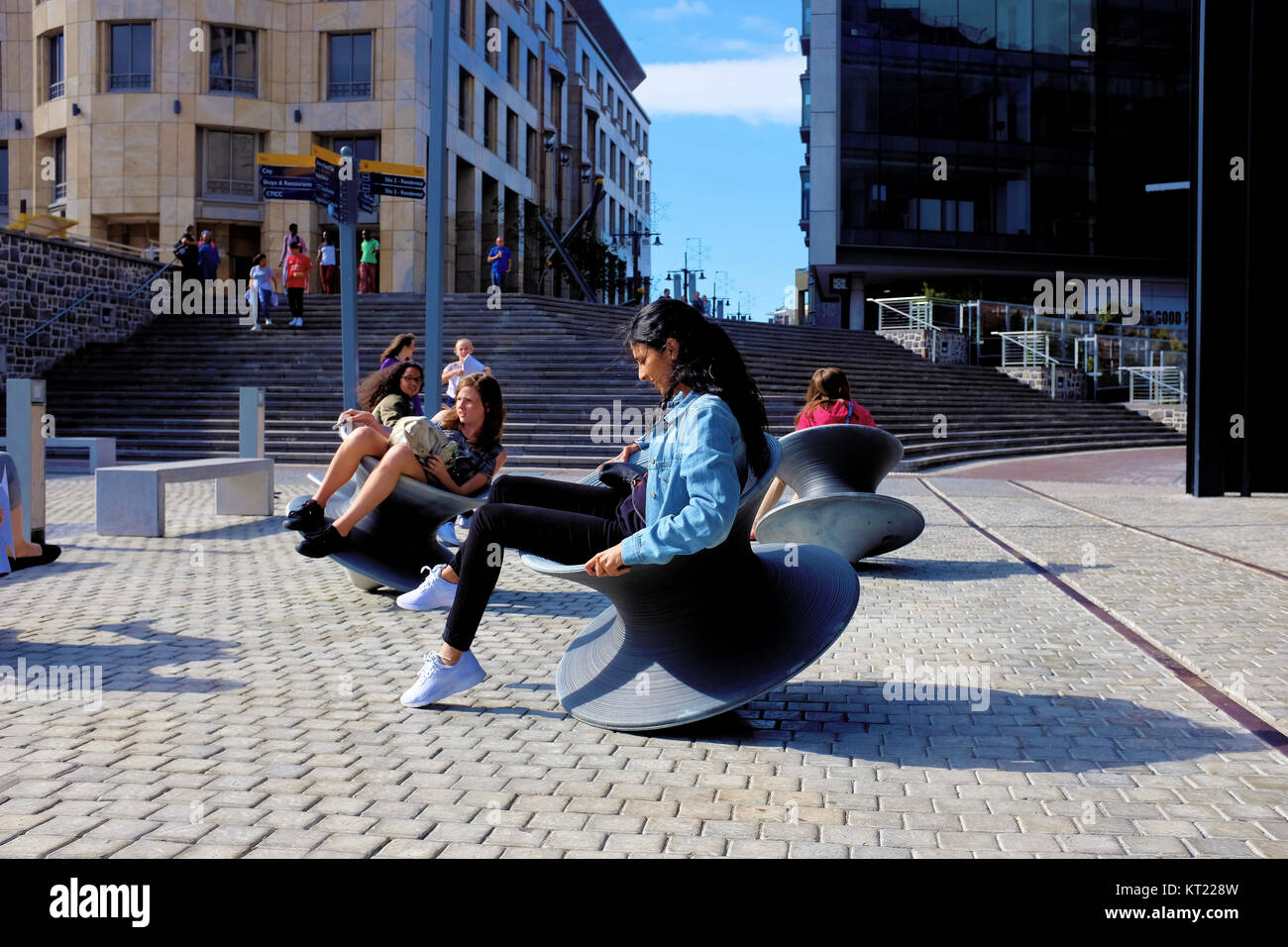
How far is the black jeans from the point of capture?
4.34 metres

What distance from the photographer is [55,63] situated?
129 feet

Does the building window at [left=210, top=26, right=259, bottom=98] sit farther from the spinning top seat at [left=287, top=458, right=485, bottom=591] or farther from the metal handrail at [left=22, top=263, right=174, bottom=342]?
the spinning top seat at [left=287, top=458, right=485, bottom=591]

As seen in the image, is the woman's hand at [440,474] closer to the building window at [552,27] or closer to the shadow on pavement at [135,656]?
the shadow on pavement at [135,656]

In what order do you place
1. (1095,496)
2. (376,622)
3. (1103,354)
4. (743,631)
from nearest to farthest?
(743,631) < (376,622) < (1095,496) < (1103,354)

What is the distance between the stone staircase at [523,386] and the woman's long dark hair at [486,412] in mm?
11263

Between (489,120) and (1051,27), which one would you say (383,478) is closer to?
(489,120)

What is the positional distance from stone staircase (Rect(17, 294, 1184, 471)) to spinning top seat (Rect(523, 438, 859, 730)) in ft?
46.2

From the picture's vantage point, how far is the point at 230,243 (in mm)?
39562

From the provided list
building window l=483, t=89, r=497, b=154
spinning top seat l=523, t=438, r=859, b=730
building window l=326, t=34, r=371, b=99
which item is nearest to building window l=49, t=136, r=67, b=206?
building window l=326, t=34, r=371, b=99

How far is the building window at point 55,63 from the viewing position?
39188 millimetres

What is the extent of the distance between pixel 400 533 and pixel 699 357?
11.4 feet
